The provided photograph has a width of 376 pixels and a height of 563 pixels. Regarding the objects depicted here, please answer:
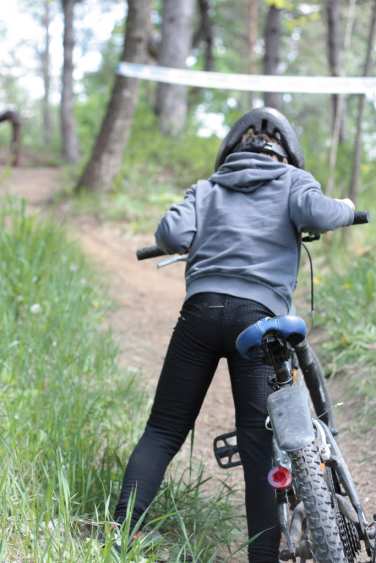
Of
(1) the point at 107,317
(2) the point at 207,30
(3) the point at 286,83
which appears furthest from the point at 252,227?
(2) the point at 207,30

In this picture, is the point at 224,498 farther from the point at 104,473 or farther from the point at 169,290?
the point at 169,290

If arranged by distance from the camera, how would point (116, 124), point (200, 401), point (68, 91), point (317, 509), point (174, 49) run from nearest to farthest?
point (317, 509) → point (200, 401) → point (116, 124) → point (174, 49) → point (68, 91)

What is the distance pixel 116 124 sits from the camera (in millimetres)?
10992

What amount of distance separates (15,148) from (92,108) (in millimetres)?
13232

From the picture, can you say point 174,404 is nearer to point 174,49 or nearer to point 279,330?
point 279,330

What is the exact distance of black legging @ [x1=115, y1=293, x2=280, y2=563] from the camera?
2.81 m

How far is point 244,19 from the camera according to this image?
25.0 meters

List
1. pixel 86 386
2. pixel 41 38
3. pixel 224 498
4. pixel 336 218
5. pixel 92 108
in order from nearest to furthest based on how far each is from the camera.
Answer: pixel 336 218 → pixel 224 498 → pixel 86 386 → pixel 92 108 → pixel 41 38

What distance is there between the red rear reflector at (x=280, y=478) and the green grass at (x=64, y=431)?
378mm

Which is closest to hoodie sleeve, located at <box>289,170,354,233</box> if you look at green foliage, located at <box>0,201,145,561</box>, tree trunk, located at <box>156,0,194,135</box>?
green foliage, located at <box>0,201,145,561</box>

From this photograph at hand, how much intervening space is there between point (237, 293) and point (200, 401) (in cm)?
46

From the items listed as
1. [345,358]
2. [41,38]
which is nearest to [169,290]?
[345,358]

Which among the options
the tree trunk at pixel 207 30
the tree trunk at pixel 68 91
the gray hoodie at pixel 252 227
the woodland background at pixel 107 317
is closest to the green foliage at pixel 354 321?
the woodland background at pixel 107 317

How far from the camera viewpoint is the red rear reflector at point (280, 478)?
247cm
